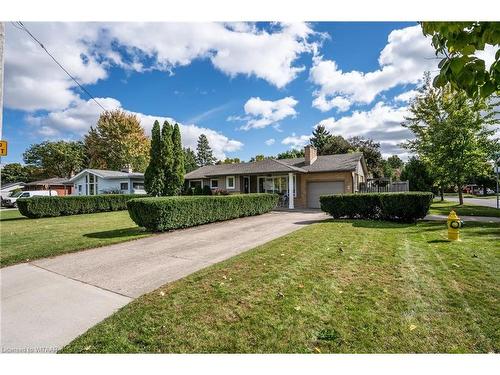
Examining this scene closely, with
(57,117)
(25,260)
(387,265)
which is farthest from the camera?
(57,117)

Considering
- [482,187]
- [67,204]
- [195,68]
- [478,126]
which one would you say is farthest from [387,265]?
[482,187]

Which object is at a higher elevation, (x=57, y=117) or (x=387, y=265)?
(x=57, y=117)

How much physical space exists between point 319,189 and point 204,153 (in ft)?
209

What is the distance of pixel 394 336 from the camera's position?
9.10 feet

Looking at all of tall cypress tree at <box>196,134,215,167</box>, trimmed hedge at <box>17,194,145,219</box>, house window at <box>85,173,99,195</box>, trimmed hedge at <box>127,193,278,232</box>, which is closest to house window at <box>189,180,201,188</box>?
trimmed hedge at <box>17,194,145,219</box>

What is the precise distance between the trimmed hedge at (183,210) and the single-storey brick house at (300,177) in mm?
7408

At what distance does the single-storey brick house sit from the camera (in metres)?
20.9

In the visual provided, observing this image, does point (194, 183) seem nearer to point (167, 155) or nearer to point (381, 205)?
point (167, 155)

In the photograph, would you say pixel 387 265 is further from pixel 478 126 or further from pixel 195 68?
pixel 478 126

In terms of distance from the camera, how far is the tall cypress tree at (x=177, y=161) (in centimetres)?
1840

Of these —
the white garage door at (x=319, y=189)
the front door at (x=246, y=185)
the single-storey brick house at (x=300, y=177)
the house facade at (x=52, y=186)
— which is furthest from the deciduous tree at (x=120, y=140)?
the white garage door at (x=319, y=189)
